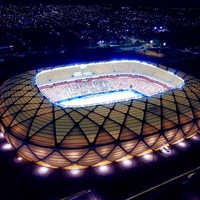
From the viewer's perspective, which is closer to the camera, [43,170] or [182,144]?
[43,170]

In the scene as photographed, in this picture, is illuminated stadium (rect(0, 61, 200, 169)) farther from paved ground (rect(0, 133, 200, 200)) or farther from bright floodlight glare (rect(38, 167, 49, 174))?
paved ground (rect(0, 133, 200, 200))

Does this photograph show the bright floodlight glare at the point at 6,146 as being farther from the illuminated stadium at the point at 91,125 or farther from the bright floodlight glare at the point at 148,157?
the bright floodlight glare at the point at 148,157

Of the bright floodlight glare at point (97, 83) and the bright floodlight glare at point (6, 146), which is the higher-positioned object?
the bright floodlight glare at point (97, 83)

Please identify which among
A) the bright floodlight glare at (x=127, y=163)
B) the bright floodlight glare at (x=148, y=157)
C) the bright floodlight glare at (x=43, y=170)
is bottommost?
the bright floodlight glare at (x=43, y=170)

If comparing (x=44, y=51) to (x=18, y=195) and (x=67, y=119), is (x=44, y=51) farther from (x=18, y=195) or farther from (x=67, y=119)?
(x=18, y=195)

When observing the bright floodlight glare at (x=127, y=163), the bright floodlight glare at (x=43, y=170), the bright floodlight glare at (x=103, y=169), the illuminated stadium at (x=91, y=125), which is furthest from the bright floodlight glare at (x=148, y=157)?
the bright floodlight glare at (x=43, y=170)

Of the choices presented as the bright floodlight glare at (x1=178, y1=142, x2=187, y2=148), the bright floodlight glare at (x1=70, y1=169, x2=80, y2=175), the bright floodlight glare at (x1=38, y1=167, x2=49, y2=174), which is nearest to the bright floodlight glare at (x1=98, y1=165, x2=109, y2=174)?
the bright floodlight glare at (x1=70, y1=169, x2=80, y2=175)

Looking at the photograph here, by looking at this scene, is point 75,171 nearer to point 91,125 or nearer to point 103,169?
point 103,169

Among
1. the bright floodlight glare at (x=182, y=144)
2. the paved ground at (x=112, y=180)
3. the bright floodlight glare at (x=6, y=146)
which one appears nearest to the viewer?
the paved ground at (x=112, y=180)

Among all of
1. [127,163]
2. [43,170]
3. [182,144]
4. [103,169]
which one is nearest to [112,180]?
[103,169]

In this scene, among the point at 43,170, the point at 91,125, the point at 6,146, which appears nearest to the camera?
the point at 91,125

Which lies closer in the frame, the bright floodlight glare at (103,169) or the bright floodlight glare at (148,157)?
the bright floodlight glare at (103,169)
